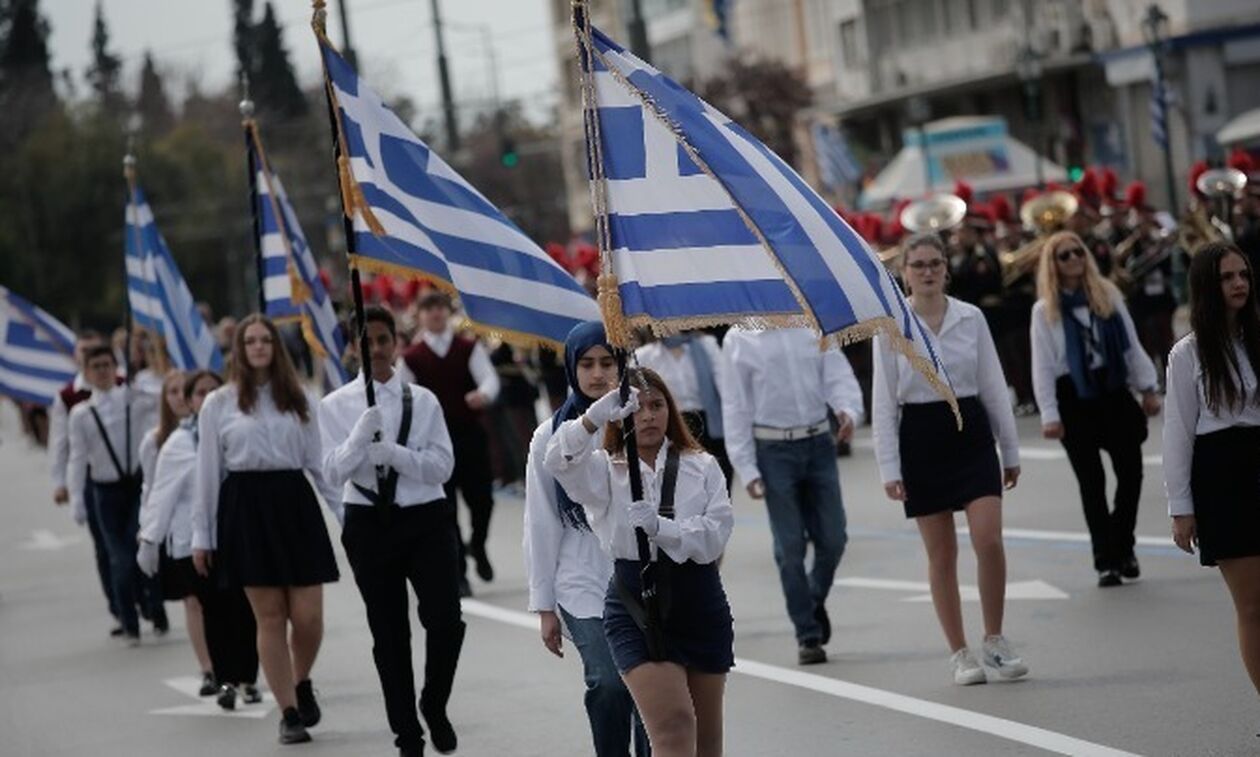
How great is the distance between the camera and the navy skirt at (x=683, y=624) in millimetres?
8359

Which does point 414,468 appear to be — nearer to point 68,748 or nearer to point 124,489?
point 68,748

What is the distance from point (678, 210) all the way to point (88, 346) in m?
9.52

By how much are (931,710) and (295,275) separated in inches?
186

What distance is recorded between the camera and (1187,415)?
964cm

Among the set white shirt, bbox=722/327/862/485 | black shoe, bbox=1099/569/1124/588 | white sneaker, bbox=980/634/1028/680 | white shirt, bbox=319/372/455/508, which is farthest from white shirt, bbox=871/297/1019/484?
black shoe, bbox=1099/569/1124/588

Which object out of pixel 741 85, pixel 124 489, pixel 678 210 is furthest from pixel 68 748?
pixel 741 85

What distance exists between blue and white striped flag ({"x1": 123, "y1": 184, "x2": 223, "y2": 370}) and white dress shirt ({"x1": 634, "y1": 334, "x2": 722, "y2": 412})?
3103mm

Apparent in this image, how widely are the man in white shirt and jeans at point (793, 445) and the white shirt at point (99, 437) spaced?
209 inches

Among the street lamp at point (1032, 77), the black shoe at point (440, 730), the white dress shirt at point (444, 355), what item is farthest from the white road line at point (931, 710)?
the street lamp at point (1032, 77)

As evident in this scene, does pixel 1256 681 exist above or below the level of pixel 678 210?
below

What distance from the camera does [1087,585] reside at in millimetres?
14773

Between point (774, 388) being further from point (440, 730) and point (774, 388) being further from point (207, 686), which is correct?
point (207, 686)

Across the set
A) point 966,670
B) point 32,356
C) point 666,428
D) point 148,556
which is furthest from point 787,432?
point 32,356

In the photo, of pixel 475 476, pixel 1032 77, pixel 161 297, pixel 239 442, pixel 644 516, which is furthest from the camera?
pixel 1032 77
